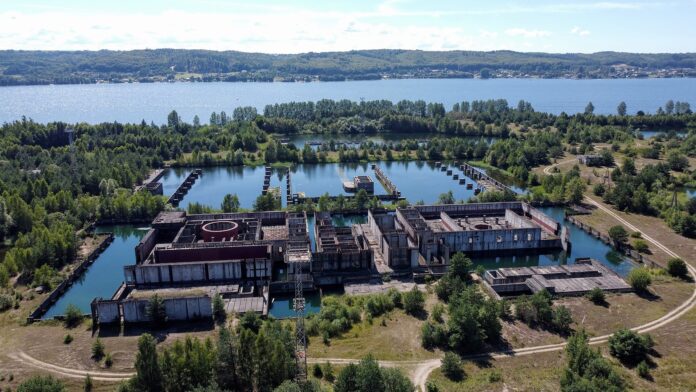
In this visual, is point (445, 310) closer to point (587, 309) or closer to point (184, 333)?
point (587, 309)

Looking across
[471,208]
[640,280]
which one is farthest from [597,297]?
[471,208]

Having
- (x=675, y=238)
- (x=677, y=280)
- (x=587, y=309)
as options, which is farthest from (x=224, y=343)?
(x=675, y=238)

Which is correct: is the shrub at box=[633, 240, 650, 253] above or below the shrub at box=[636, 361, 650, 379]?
above

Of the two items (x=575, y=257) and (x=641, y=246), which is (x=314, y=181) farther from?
(x=641, y=246)

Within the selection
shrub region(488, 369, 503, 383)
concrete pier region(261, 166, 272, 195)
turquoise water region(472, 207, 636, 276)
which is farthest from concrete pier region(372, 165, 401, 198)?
shrub region(488, 369, 503, 383)

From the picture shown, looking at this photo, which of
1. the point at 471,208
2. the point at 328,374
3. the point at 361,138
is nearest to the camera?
the point at 328,374

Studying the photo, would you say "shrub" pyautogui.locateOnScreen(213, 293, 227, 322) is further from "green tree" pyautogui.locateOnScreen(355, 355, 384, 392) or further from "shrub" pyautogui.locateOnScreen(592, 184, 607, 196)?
"shrub" pyautogui.locateOnScreen(592, 184, 607, 196)
